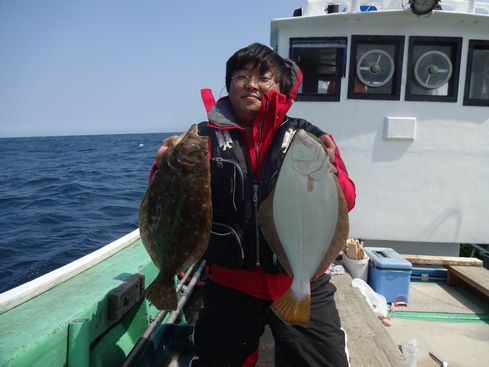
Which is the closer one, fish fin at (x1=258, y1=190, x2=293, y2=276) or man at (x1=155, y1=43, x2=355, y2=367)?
fish fin at (x1=258, y1=190, x2=293, y2=276)

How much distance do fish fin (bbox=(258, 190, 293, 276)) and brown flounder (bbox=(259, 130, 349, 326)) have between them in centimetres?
2

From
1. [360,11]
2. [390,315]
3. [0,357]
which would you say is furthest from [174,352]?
[360,11]

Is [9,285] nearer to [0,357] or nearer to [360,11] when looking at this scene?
[0,357]

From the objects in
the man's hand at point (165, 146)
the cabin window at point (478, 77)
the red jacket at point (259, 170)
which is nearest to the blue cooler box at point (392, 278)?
the cabin window at point (478, 77)

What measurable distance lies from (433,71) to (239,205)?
5.11m

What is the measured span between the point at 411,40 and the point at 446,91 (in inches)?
39.6

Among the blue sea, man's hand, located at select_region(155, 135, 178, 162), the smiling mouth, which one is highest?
the smiling mouth

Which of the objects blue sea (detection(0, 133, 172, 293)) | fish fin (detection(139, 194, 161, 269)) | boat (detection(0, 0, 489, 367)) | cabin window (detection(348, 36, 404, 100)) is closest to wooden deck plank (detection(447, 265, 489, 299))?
boat (detection(0, 0, 489, 367))

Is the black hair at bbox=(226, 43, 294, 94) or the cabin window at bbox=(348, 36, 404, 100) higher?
the cabin window at bbox=(348, 36, 404, 100)

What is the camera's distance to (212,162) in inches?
94.3

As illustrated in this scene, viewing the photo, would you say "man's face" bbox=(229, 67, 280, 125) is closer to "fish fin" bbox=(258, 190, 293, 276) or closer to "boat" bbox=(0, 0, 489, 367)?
"fish fin" bbox=(258, 190, 293, 276)

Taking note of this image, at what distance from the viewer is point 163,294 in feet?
6.87

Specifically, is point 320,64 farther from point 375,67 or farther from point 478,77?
point 478,77

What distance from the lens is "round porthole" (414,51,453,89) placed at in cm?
601
